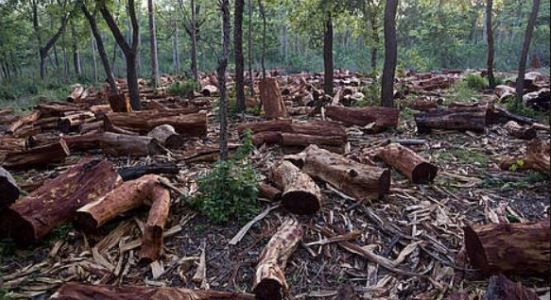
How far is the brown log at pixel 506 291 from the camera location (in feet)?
8.05

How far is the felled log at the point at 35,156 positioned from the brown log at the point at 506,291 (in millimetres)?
5795

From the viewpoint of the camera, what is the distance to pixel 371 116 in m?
8.12

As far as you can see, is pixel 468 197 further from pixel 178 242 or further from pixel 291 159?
pixel 178 242

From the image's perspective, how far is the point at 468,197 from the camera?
4.79 metres

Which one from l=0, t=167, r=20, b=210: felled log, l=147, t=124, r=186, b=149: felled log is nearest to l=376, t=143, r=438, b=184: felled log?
l=147, t=124, r=186, b=149: felled log

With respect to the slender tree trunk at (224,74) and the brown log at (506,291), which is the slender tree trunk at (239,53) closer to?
the slender tree trunk at (224,74)

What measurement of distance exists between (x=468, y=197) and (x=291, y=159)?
7.00ft

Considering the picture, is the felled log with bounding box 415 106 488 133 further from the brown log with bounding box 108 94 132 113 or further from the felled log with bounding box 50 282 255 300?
the brown log with bounding box 108 94 132 113

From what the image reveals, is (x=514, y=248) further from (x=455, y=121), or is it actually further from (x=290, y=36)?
(x=290, y=36)

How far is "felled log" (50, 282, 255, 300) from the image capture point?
109 inches

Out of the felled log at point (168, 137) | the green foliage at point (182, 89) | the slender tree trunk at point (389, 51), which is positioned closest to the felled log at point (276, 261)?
the felled log at point (168, 137)

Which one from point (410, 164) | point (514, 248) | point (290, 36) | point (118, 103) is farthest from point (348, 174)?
point (290, 36)

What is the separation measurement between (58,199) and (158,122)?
372 centimetres

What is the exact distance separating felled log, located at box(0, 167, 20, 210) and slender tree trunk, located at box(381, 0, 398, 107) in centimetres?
740
